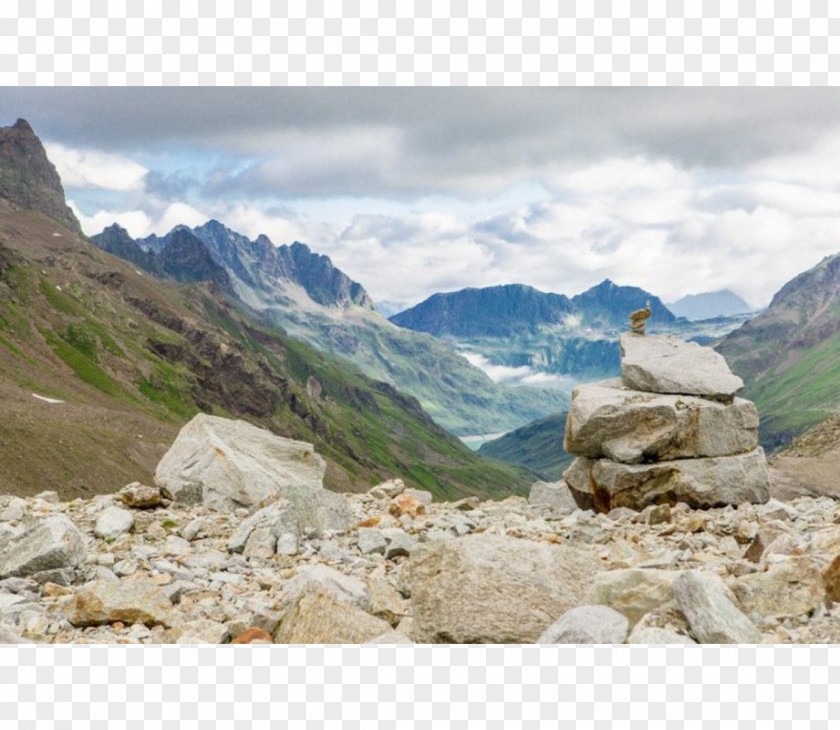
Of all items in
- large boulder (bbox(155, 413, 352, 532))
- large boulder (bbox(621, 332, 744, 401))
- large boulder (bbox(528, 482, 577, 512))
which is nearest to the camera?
large boulder (bbox(155, 413, 352, 532))

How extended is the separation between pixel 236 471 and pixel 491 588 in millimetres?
17246

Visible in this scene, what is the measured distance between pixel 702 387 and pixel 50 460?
90264mm

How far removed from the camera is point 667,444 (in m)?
29.1

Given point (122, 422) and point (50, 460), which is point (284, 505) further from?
point (122, 422)

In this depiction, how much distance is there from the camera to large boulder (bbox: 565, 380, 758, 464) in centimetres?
2916

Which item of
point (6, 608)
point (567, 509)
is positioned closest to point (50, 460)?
point (567, 509)

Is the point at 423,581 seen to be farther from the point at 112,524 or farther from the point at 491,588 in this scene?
the point at 112,524

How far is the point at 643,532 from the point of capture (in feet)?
74.0

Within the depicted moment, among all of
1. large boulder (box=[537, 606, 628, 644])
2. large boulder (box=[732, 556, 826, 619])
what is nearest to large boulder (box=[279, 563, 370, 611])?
large boulder (box=[537, 606, 628, 644])

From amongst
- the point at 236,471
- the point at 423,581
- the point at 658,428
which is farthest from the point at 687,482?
the point at 423,581

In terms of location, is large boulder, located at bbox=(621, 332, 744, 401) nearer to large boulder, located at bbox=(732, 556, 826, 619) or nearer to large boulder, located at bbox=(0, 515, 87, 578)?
large boulder, located at bbox=(732, 556, 826, 619)

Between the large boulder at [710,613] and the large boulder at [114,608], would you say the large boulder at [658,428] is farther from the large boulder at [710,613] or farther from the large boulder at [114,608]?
the large boulder at [114,608]

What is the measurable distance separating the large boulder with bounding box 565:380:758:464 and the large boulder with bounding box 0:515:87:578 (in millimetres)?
18032

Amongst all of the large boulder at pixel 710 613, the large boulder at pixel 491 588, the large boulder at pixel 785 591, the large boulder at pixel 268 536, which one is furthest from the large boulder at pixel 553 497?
the large boulder at pixel 710 613
